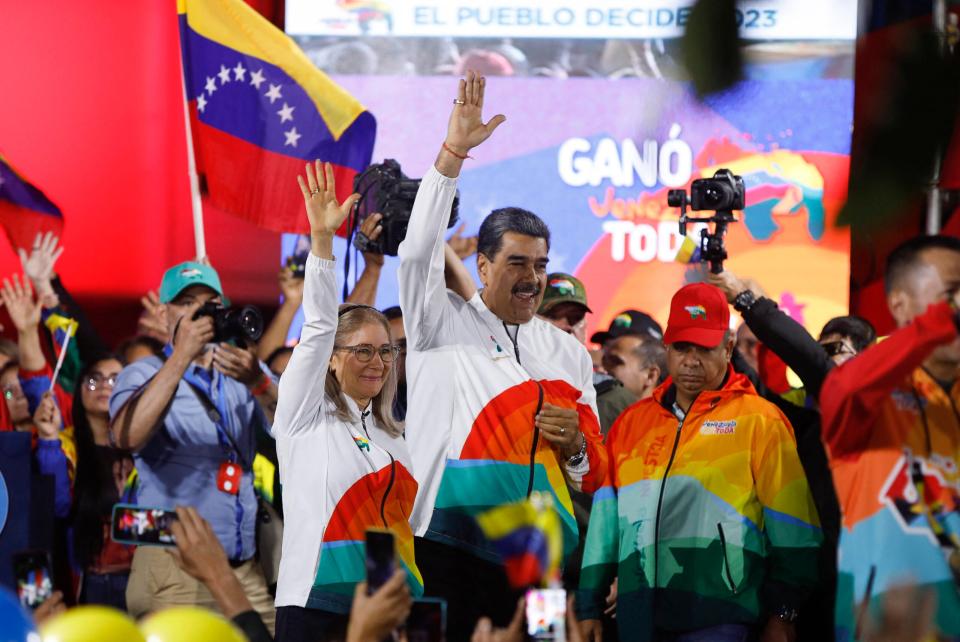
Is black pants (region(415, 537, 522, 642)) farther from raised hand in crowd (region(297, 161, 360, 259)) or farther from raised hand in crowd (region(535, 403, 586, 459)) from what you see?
raised hand in crowd (region(297, 161, 360, 259))

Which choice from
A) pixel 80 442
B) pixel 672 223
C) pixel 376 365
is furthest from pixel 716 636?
pixel 672 223

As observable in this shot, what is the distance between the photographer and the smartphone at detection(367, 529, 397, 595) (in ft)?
8.14

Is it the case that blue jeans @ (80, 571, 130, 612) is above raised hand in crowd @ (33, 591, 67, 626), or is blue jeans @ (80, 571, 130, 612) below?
below

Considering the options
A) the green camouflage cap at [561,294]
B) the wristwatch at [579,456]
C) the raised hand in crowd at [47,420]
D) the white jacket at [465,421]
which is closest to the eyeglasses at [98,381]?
Answer: the raised hand in crowd at [47,420]

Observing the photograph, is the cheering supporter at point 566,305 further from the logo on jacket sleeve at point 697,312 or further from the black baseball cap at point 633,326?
the logo on jacket sleeve at point 697,312

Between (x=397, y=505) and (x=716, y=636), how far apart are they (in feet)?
3.57

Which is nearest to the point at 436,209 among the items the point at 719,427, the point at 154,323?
the point at 719,427

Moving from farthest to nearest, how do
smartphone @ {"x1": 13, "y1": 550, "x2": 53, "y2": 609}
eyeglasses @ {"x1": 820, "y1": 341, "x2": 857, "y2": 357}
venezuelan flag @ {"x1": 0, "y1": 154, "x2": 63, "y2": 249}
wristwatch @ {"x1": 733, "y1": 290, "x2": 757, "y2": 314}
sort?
venezuelan flag @ {"x1": 0, "y1": 154, "x2": 63, "y2": 249} < eyeglasses @ {"x1": 820, "y1": 341, "x2": 857, "y2": 357} < wristwatch @ {"x1": 733, "y1": 290, "x2": 757, "y2": 314} < smartphone @ {"x1": 13, "y1": 550, "x2": 53, "y2": 609}

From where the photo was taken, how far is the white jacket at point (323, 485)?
3.76 m

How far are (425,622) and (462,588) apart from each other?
69.9 inches

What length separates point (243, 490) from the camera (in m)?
5.41

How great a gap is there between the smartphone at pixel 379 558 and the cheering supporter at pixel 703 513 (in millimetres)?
1842

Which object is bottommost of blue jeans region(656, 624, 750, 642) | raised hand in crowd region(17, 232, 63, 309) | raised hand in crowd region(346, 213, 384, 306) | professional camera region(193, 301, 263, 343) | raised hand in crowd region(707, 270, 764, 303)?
blue jeans region(656, 624, 750, 642)

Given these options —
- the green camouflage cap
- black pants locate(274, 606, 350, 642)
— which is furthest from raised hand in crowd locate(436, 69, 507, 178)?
the green camouflage cap
